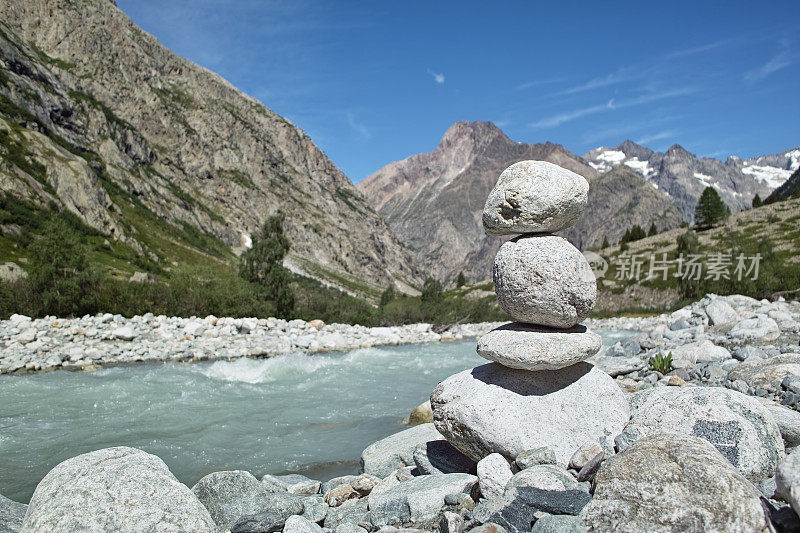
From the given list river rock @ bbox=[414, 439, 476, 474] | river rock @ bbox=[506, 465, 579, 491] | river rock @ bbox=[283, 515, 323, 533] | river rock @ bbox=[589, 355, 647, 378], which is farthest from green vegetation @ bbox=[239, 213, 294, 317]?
river rock @ bbox=[506, 465, 579, 491]

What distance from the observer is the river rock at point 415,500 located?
4.90m

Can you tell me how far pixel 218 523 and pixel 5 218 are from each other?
1814 inches

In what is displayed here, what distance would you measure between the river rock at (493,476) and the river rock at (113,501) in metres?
2.86

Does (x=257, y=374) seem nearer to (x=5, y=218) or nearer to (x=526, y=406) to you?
(x=526, y=406)

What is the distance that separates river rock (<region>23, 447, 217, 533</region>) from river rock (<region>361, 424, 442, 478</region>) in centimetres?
370

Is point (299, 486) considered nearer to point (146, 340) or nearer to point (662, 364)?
point (662, 364)

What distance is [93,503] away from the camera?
4.11 metres

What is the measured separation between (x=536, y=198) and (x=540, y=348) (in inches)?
86.6

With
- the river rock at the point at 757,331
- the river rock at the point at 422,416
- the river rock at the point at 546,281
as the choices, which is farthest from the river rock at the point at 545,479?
the river rock at the point at 757,331

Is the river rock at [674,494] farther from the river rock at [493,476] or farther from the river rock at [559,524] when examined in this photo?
the river rock at [493,476]

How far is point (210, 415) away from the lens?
1252 cm

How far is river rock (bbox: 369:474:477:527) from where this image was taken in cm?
490

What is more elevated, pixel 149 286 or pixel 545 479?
pixel 149 286

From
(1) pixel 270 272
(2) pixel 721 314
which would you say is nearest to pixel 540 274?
(2) pixel 721 314
